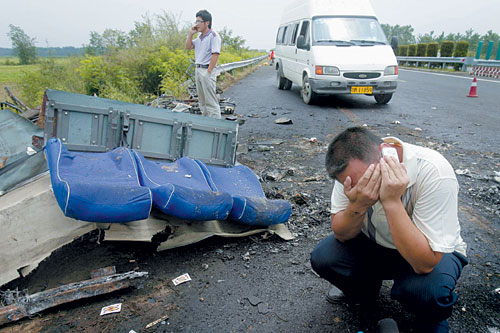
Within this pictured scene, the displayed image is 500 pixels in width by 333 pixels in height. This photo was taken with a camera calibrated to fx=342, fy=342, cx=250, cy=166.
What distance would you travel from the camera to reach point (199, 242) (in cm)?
291

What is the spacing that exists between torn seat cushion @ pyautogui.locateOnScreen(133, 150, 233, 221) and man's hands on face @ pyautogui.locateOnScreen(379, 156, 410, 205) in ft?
4.42

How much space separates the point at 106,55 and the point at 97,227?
12.2 meters

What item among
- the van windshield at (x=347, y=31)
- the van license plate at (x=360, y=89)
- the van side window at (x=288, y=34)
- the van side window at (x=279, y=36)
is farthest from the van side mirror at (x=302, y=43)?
the van side window at (x=279, y=36)

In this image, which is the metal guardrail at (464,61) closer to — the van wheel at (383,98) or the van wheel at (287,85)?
the van wheel at (287,85)

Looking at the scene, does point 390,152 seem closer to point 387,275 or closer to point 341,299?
point 387,275

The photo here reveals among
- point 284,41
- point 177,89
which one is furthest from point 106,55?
point 284,41

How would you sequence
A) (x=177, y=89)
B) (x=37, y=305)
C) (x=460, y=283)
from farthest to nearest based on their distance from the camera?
(x=177, y=89) → (x=460, y=283) → (x=37, y=305)

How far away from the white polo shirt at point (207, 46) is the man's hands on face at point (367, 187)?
206 inches

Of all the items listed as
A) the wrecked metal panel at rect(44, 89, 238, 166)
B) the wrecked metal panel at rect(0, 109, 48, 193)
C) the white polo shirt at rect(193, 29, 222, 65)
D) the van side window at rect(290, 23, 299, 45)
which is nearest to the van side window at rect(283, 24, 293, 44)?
the van side window at rect(290, 23, 299, 45)

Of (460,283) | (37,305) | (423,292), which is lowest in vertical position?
(37,305)

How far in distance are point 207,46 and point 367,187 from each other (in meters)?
5.47

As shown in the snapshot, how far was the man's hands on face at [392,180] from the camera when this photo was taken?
1.55 m

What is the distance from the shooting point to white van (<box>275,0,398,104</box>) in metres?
8.25

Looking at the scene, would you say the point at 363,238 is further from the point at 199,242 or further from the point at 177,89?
the point at 177,89
